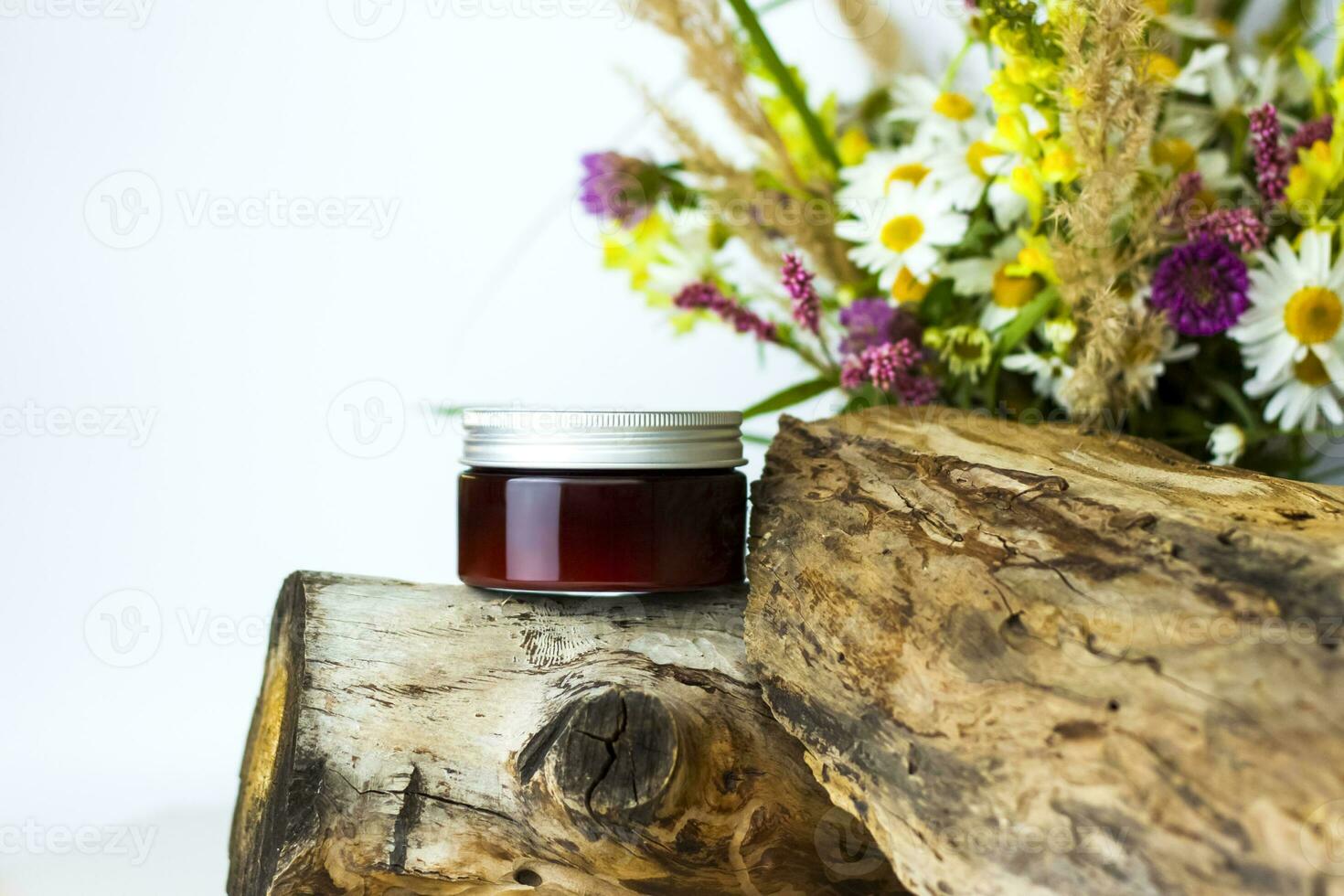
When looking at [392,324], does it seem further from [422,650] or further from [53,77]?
[422,650]

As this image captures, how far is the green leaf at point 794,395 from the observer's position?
45.9 inches

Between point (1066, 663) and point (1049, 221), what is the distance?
0.56 m

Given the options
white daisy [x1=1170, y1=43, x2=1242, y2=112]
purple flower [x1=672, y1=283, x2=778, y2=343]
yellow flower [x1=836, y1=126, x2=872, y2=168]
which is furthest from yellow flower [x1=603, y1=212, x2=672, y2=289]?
white daisy [x1=1170, y1=43, x2=1242, y2=112]

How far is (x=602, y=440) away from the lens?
906 millimetres

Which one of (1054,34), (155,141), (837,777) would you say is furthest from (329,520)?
(1054,34)

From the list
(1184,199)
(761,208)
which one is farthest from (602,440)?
(1184,199)

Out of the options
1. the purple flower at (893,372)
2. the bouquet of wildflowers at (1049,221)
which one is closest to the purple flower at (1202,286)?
the bouquet of wildflowers at (1049,221)

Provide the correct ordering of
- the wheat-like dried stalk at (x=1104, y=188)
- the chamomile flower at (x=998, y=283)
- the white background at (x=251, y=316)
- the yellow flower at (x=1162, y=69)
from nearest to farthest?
the wheat-like dried stalk at (x=1104, y=188) < the yellow flower at (x=1162, y=69) < the chamomile flower at (x=998, y=283) < the white background at (x=251, y=316)

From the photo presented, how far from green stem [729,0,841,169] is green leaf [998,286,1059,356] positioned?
279 mm

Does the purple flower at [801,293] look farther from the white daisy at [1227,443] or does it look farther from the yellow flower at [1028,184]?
the white daisy at [1227,443]

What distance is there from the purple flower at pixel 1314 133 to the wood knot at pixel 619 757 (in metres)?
0.79

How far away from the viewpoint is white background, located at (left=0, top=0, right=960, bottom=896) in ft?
4.60

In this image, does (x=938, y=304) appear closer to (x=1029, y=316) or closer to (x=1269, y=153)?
(x=1029, y=316)

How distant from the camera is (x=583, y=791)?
75 cm
